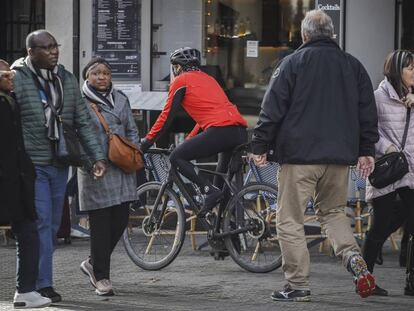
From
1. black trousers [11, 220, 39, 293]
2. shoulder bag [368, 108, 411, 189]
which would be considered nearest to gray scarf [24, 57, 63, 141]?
black trousers [11, 220, 39, 293]

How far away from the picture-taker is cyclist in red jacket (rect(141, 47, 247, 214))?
380 inches

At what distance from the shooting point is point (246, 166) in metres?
10.4

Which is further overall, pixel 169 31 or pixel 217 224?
pixel 169 31

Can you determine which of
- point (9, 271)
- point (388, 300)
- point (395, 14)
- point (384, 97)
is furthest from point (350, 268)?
point (395, 14)

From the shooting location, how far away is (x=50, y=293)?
8.22 metres

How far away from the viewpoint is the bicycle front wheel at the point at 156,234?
32.0 ft

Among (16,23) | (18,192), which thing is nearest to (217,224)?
(18,192)

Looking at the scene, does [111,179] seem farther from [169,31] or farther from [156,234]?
[169,31]

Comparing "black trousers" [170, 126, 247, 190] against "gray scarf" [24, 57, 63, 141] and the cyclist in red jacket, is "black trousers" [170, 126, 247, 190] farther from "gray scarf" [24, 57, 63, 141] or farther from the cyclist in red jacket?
"gray scarf" [24, 57, 63, 141]

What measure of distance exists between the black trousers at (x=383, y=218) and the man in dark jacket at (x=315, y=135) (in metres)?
0.40

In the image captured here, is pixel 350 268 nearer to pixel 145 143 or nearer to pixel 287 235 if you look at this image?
pixel 287 235

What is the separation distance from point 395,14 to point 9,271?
17.0 feet

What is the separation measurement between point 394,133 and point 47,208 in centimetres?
256

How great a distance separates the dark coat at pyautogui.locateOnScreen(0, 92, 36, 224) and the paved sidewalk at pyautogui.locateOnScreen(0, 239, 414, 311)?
2.50 feet
